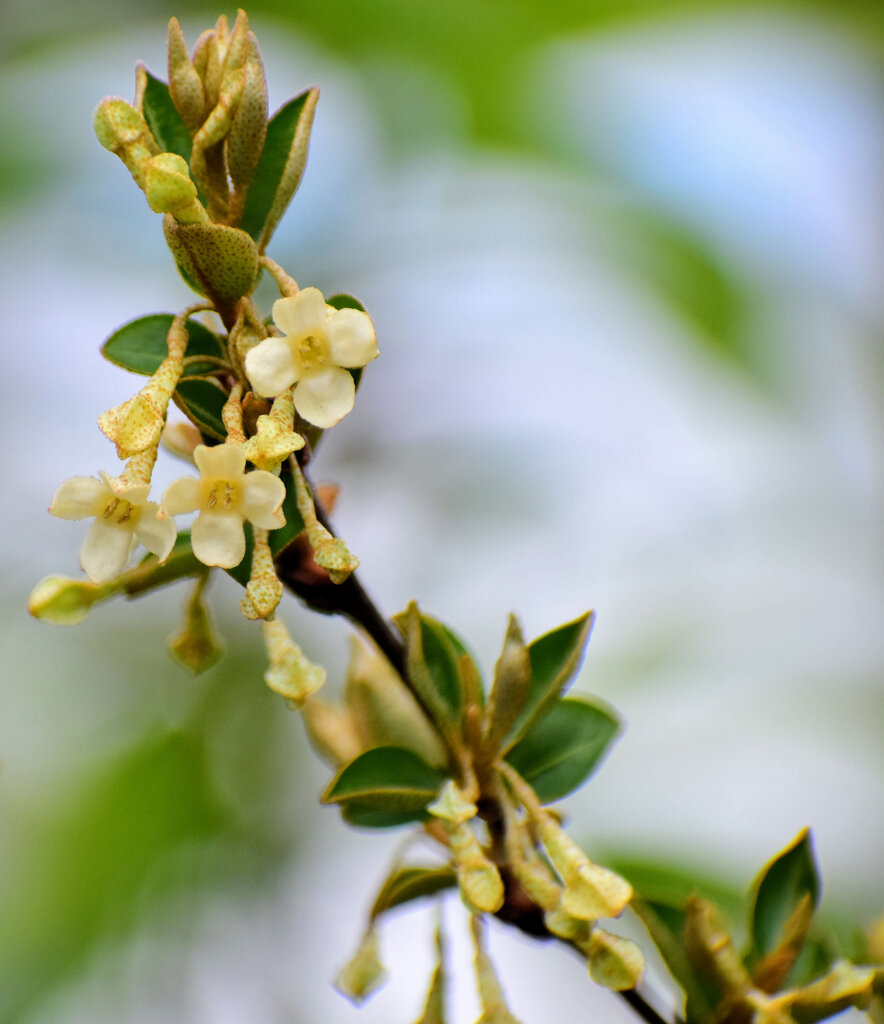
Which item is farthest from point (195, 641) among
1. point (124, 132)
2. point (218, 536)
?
point (124, 132)

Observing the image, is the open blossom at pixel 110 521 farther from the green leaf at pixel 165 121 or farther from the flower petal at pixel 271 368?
the green leaf at pixel 165 121

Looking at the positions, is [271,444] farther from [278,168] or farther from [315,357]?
[278,168]

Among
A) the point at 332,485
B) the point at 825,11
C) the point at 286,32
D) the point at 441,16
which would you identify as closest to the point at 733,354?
the point at 825,11

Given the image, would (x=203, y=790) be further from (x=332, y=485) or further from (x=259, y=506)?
(x=259, y=506)

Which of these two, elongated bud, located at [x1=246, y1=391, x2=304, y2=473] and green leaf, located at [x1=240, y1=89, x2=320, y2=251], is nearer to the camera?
elongated bud, located at [x1=246, y1=391, x2=304, y2=473]

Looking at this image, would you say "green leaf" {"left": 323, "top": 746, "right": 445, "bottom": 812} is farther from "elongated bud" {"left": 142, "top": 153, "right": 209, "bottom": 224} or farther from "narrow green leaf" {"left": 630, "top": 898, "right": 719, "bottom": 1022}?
→ "elongated bud" {"left": 142, "top": 153, "right": 209, "bottom": 224}

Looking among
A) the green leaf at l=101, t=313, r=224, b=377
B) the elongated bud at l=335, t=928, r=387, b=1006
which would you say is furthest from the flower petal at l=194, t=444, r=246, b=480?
the elongated bud at l=335, t=928, r=387, b=1006
